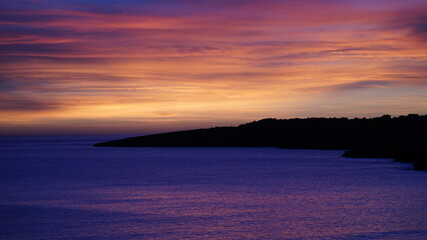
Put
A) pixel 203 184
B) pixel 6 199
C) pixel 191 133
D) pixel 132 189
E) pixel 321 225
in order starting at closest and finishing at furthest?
pixel 321 225
pixel 6 199
pixel 132 189
pixel 203 184
pixel 191 133

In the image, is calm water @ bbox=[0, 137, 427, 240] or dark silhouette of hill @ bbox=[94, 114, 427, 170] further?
dark silhouette of hill @ bbox=[94, 114, 427, 170]

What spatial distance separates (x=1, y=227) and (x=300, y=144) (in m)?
132

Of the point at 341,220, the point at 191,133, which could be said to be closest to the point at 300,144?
the point at 191,133

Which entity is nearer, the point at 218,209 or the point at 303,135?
the point at 218,209

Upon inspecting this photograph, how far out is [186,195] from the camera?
123 feet

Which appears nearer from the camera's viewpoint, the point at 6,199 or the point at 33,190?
the point at 6,199

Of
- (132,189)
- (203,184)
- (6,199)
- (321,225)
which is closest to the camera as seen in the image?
(321,225)

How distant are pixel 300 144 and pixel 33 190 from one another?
117 meters

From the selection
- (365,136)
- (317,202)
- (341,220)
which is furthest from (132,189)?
(365,136)

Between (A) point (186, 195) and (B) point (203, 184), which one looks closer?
(A) point (186, 195)

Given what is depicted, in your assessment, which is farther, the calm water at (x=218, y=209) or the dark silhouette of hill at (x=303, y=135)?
the dark silhouette of hill at (x=303, y=135)

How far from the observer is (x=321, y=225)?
25.4m

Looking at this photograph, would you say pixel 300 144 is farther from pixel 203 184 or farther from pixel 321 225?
pixel 321 225

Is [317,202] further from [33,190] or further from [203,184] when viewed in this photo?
[33,190]
